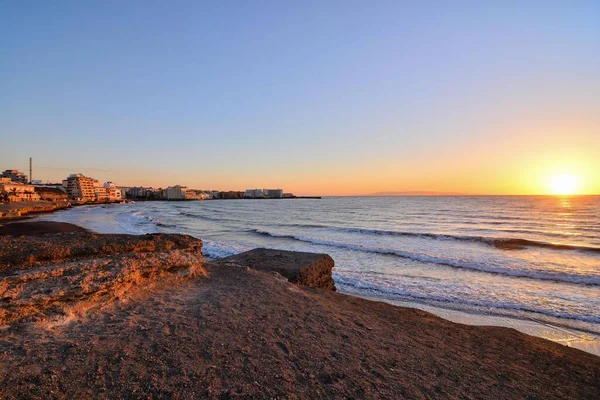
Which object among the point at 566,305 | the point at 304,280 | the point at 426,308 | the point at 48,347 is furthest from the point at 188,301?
the point at 566,305

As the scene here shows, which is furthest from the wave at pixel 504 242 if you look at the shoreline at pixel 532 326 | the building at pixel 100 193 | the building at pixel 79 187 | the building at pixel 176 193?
the building at pixel 176 193

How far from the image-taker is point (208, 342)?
4391 mm

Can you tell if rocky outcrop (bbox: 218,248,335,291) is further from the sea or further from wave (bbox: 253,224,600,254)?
wave (bbox: 253,224,600,254)

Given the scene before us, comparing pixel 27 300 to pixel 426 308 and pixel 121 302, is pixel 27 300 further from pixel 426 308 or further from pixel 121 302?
pixel 426 308

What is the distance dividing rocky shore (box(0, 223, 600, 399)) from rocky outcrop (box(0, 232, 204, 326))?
0.07 ft

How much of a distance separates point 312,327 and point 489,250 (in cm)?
1867

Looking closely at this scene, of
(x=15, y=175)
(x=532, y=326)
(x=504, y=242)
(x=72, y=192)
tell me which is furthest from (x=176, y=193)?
(x=532, y=326)

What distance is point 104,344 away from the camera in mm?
4055

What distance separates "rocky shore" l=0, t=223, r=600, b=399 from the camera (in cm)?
355

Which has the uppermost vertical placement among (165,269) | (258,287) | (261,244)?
(165,269)

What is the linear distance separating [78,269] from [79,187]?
143155 mm

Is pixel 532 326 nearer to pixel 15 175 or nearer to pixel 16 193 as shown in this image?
pixel 16 193

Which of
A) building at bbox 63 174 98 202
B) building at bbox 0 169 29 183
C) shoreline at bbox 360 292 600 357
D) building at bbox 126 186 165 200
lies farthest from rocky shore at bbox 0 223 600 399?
building at bbox 126 186 165 200

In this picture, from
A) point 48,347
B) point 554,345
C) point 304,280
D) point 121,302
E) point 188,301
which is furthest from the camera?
point 304,280
